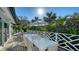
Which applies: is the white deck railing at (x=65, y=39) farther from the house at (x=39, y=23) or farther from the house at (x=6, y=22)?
the house at (x=6, y=22)

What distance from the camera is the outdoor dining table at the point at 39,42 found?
12.2 ft

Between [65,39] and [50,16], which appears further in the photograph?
[65,39]

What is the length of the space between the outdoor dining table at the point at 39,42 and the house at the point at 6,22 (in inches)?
14.1

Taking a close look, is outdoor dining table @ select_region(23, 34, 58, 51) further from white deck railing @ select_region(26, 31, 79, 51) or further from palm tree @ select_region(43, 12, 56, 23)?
palm tree @ select_region(43, 12, 56, 23)

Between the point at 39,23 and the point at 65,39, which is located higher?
the point at 39,23

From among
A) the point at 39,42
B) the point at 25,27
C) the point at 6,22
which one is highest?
the point at 6,22

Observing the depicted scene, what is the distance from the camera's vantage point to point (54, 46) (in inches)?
147

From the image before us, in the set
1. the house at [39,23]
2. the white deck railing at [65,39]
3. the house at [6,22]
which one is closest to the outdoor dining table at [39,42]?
the white deck railing at [65,39]

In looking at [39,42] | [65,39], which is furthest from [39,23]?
A: [65,39]

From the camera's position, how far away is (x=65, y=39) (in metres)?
3.77

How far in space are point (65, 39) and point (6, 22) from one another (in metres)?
1.33

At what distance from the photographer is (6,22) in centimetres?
366

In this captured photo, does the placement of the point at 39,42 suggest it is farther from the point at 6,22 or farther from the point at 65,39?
the point at 6,22
